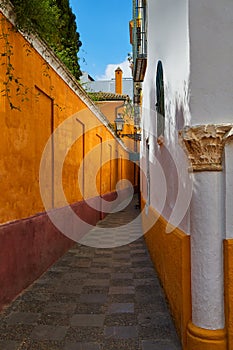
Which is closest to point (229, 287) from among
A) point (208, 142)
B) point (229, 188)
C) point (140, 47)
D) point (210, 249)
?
point (210, 249)

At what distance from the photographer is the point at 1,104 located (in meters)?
4.18

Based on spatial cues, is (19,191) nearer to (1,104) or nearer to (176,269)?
(1,104)

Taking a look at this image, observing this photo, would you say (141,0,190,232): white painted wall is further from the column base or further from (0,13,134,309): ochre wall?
(0,13,134,309): ochre wall

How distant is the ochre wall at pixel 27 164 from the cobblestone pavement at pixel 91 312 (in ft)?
1.11

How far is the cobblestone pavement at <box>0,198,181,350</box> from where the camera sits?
334 cm

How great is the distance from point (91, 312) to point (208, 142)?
2.42 m

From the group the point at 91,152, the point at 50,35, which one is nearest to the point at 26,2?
the point at 50,35

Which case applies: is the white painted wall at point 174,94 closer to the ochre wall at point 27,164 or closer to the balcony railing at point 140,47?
the ochre wall at point 27,164

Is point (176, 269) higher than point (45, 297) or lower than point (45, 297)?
A: higher

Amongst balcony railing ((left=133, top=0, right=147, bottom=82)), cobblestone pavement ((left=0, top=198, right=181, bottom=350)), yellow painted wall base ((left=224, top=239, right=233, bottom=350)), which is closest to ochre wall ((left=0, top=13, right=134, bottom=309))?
cobblestone pavement ((left=0, top=198, right=181, bottom=350))

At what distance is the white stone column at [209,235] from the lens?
2.93 metres

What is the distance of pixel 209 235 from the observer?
2949 mm

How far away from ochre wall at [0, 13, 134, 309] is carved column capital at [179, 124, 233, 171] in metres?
2.31

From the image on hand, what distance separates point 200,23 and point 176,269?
2275 mm
